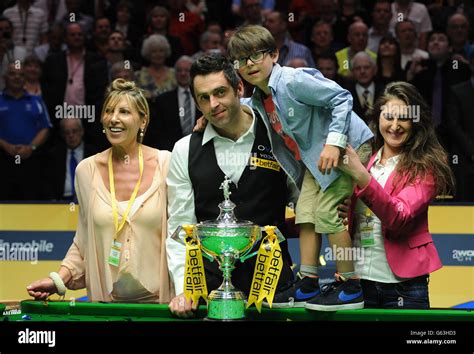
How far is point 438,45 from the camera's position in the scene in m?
9.16

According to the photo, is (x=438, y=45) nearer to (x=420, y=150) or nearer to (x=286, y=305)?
(x=420, y=150)

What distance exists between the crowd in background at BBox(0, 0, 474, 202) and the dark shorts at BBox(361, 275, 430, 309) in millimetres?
3127

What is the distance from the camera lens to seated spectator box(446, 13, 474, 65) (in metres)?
9.13

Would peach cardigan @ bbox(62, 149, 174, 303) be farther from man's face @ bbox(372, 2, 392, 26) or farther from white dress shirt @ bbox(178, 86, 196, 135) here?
man's face @ bbox(372, 2, 392, 26)

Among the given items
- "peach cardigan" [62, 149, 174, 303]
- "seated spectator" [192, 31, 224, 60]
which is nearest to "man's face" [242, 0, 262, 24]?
"seated spectator" [192, 31, 224, 60]

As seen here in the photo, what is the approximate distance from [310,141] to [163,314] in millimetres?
980

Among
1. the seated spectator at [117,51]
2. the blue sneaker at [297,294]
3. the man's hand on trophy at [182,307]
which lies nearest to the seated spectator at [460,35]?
the seated spectator at [117,51]

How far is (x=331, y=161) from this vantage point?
190 inches

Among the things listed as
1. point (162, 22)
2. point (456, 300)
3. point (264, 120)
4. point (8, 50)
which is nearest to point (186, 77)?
point (162, 22)

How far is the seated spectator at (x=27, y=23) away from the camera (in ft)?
31.9

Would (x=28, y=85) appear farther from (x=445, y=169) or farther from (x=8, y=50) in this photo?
(x=445, y=169)

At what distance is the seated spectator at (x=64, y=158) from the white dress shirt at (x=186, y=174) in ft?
11.5


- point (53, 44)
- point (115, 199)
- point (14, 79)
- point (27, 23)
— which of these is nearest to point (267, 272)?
point (115, 199)

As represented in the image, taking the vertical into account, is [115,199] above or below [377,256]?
above
